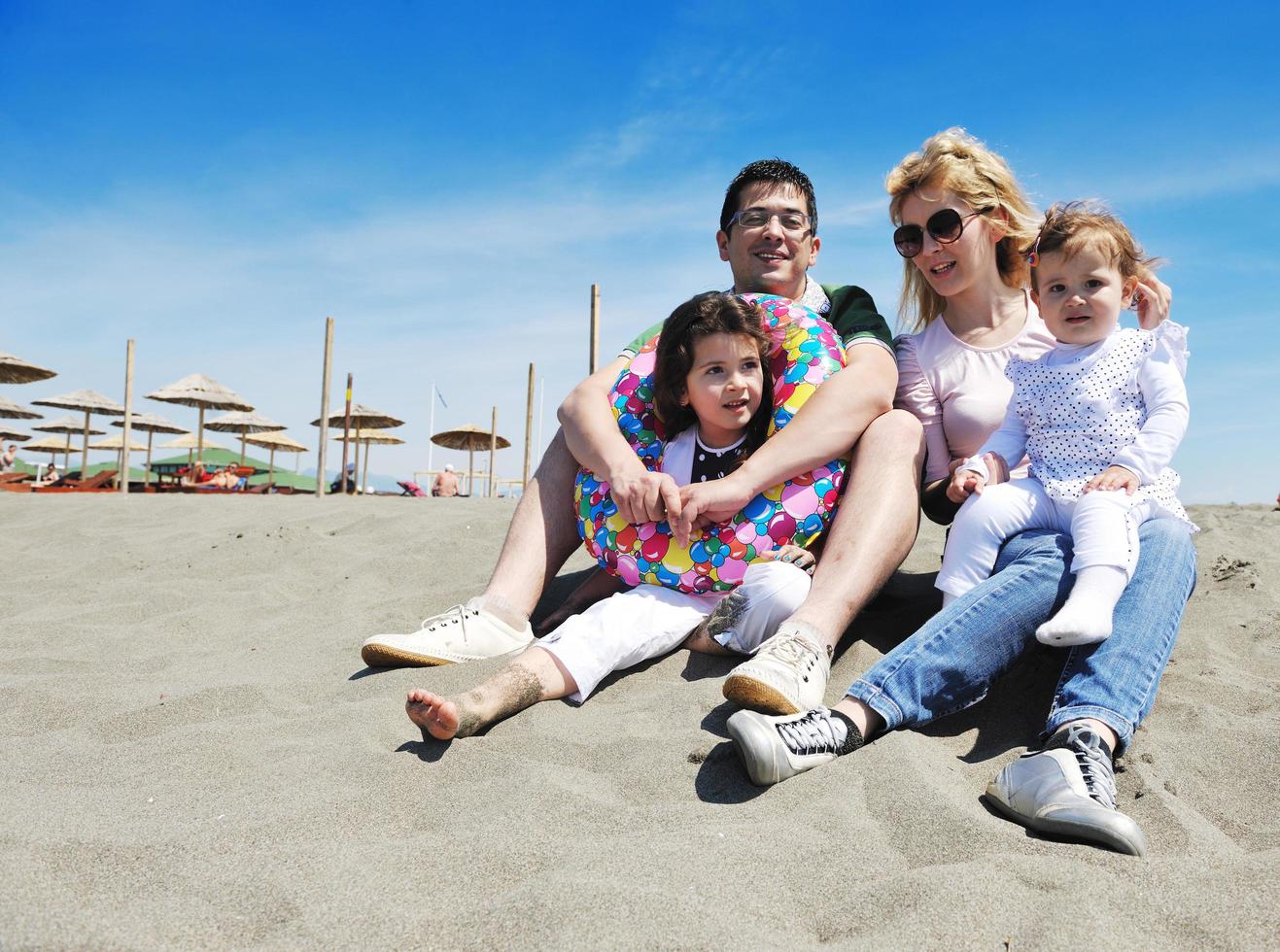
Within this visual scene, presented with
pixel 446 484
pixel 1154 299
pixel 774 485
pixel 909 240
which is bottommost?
pixel 446 484

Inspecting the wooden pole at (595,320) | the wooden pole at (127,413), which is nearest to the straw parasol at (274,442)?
the wooden pole at (127,413)

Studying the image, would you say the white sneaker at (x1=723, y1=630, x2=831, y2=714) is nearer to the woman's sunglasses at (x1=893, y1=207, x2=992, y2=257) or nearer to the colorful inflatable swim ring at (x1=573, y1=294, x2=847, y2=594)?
the colorful inflatable swim ring at (x1=573, y1=294, x2=847, y2=594)

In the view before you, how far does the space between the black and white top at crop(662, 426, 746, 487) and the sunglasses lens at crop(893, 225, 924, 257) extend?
91 centimetres

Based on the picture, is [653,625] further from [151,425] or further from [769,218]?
[151,425]

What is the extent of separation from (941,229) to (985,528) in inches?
44.1

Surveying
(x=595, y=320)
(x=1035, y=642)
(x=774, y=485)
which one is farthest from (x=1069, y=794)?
(x=595, y=320)

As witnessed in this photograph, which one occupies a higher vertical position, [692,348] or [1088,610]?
[692,348]

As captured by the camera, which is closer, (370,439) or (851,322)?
(851,322)

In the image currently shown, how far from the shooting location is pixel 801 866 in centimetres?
144

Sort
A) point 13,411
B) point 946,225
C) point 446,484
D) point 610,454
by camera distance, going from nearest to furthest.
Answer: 1. point 610,454
2. point 946,225
3. point 446,484
4. point 13,411

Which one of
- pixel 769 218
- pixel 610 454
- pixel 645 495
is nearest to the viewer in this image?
pixel 645 495

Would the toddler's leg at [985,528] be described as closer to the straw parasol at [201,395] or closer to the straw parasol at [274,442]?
the straw parasol at [201,395]

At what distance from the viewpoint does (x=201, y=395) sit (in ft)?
55.5

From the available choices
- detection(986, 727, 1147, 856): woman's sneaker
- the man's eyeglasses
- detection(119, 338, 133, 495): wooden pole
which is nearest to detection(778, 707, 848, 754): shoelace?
detection(986, 727, 1147, 856): woman's sneaker
